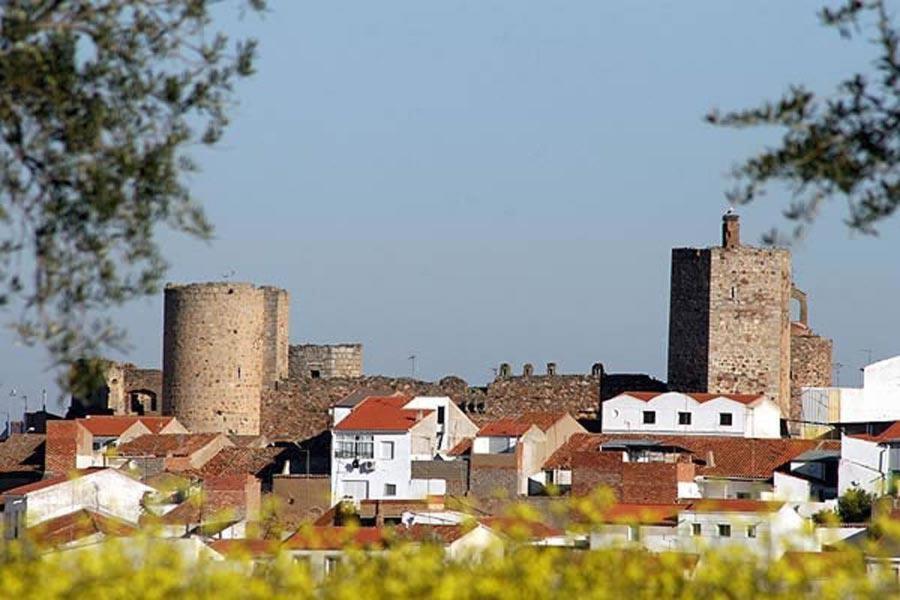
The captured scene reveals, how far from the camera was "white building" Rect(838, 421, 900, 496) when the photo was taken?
5491 cm

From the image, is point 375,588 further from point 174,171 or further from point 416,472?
point 416,472

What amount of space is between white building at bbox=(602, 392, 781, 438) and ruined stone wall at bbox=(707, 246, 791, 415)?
652mm

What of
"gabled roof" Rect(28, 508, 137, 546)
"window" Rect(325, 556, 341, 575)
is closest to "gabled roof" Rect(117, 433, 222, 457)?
"gabled roof" Rect(28, 508, 137, 546)

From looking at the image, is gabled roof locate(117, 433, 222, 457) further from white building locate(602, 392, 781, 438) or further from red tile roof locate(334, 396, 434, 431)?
white building locate(602, 392, 781, 438)

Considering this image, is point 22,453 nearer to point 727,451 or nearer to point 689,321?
point 689,321

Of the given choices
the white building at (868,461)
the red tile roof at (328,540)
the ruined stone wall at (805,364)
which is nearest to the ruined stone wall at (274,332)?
the ruined stone wall at (805,364)

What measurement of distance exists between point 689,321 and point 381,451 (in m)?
7.70

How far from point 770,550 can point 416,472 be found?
4438cm

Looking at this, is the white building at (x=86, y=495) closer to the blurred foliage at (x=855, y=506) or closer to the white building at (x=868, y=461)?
the blurred foliage at (x=855, y=506)

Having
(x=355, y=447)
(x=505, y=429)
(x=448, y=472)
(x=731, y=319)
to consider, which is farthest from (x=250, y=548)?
(x=731, y=319)

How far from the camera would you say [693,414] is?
6144cm

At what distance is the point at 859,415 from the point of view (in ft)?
215

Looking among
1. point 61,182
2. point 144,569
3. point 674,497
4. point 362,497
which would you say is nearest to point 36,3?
point 61,182

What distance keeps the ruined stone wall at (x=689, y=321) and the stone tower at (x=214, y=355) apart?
9.83m
